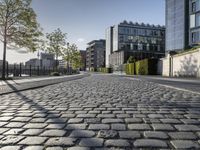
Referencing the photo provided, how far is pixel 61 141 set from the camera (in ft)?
12.5

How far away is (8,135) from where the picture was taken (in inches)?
163

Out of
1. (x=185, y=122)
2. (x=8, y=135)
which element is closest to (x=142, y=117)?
(x=185, y=122)

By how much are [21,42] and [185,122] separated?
22928mm

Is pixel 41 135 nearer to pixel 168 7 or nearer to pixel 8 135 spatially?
pixel 8 135

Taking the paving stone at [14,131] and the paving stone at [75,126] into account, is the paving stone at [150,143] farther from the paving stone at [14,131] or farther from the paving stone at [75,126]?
the paving stone at [14,131]

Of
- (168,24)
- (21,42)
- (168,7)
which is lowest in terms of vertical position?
(21,42)

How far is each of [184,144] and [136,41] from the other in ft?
371

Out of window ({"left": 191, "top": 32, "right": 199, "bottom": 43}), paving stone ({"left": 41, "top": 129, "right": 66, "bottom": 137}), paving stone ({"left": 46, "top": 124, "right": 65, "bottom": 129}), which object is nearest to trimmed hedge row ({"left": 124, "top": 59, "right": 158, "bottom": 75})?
window ({"left": 191, "top": 32, "right": 199, "bottom": 43})

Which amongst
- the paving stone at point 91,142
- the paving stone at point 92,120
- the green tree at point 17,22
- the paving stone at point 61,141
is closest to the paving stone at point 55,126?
the paving stone at point 92,120

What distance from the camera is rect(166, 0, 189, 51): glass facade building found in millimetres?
67625

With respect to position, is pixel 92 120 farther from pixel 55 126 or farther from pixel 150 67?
pixel 150 67

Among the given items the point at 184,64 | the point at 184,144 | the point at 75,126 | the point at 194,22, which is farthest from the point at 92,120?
the point at 194,22

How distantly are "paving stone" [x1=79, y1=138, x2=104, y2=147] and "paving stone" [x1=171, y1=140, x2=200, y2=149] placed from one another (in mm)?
1082

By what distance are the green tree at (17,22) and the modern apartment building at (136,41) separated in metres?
83.6
